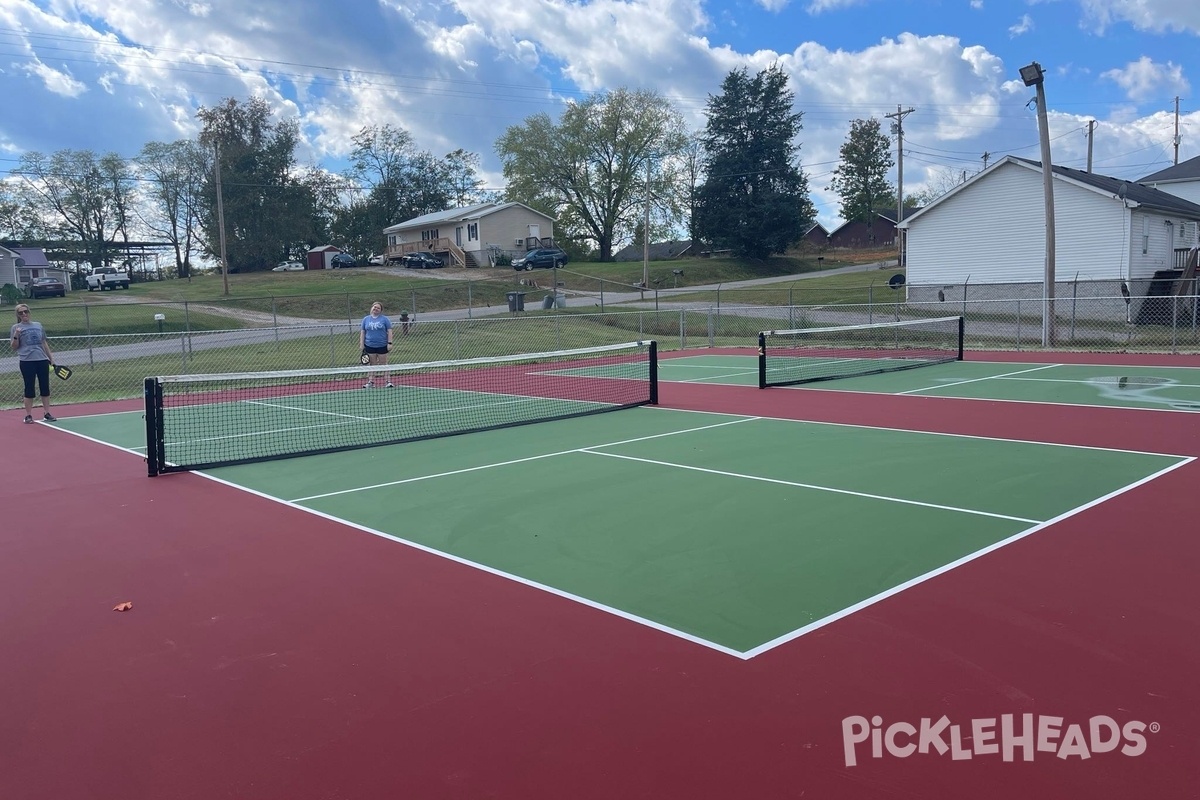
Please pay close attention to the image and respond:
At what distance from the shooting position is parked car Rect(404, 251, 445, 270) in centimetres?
6744

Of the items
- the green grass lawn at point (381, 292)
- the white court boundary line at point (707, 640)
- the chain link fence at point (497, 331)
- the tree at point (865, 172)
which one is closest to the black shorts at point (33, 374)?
the chain link fence at point (497, 331)

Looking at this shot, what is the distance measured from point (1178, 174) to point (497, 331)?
143 feet

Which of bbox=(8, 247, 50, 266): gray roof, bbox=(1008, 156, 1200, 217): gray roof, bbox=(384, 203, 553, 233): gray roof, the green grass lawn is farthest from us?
bbox=(384, 203, 553, 233): gray roof

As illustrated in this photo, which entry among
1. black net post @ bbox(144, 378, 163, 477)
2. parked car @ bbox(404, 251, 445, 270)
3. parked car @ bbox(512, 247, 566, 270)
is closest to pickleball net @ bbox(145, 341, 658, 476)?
black net post @ bbox(144, 378, 163, 477)

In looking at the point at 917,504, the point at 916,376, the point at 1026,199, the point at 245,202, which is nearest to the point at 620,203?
the point at 245,202

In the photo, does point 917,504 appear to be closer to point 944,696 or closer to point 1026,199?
point 944,696

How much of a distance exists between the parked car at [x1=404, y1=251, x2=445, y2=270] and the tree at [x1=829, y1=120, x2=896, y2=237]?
1671 inches

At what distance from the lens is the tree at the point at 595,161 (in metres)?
76.1

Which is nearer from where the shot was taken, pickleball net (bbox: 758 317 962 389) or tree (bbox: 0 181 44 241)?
pickleball net (bbox: 758 317 962 389)

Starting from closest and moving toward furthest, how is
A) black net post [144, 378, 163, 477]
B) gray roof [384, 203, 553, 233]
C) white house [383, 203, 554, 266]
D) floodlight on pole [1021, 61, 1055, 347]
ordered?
black net post [144, 378, 163, 477], floodlight on pole [1021, 61, 1055, 347], white house [383, 203, 554, 266], gray roof [384, 203, 553, 233]

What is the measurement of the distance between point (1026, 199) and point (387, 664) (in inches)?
1519

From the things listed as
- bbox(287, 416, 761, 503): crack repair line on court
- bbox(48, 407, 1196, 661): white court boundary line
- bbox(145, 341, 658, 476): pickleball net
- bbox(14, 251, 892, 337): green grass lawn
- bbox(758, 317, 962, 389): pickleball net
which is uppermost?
bbox(14, 251, 892, 337): green grass lawn

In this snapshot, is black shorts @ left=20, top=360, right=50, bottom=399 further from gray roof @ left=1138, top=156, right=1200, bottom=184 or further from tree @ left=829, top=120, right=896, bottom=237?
tree @ left=829, top=120, right=896, bottom=237

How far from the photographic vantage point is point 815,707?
4.44 m
